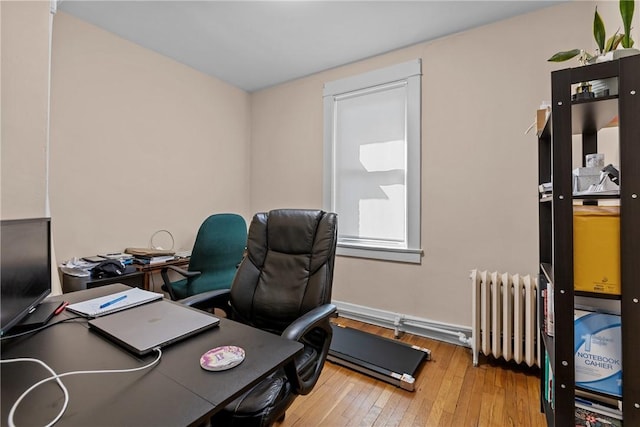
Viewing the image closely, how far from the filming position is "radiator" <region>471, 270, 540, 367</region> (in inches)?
74.0

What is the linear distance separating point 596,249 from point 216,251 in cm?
219

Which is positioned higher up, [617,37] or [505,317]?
[617,37]

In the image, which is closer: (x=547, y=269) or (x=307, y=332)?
(x=307, y=332)

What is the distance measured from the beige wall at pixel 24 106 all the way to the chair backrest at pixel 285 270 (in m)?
0.93

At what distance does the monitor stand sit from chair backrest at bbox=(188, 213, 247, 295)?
103 centimetres

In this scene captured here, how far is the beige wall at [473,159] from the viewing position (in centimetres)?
207

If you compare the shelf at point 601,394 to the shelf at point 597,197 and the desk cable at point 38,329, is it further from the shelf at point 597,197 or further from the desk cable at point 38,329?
the desk cable at point 38,329

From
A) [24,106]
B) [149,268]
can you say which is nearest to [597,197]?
[24,106]

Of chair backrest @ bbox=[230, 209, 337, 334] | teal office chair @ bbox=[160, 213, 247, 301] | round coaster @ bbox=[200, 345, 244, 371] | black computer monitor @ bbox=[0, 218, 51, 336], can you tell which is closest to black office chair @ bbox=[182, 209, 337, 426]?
chair backrest @ bbox=[230, 209, 337, 334]

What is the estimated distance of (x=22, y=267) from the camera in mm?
907

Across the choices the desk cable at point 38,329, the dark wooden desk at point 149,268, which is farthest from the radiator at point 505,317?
the dark wooden desk at point 149,268

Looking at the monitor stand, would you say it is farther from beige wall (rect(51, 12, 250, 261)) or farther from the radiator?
the radiator

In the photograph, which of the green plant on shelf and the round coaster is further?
the green plant on shelf

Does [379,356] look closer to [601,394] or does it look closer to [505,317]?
[505,317]
